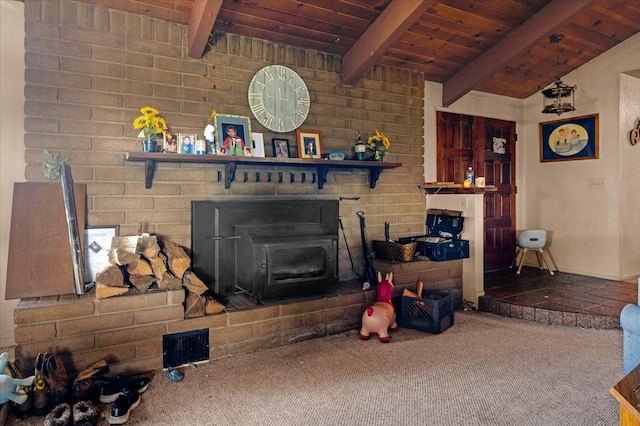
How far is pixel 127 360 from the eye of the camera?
2531mm

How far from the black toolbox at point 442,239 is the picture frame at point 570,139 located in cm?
200

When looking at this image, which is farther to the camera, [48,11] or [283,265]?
[283,265]

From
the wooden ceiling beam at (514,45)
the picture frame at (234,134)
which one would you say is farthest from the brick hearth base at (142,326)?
the wooden ceiling beam at (514,45)

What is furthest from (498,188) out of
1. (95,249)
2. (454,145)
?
(95,249)

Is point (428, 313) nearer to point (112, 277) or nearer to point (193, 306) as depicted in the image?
point (193, 306)

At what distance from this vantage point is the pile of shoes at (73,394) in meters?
1.99

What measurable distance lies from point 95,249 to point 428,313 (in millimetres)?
2512

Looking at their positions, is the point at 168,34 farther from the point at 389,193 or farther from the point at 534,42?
the point at 534,42

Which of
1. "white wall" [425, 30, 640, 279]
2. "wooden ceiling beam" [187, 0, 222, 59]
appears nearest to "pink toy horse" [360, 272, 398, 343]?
"white wall" [425, 30, 640, 279]

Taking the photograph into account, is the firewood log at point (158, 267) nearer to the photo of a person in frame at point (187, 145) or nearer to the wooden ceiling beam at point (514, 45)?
the photo of a person in frame at point (187, 145)

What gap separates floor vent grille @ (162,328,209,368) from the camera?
2.64 metres

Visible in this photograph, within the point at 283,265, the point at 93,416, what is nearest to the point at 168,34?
the point at 283,265

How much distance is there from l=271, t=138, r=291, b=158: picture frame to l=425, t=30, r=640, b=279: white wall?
5.87 ft

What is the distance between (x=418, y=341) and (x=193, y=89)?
256cm
